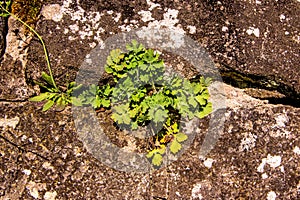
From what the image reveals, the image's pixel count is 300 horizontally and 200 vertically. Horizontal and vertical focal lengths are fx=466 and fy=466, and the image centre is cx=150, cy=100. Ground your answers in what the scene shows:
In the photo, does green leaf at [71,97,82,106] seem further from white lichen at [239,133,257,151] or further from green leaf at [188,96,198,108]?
white lichen at [239,133,257,151]

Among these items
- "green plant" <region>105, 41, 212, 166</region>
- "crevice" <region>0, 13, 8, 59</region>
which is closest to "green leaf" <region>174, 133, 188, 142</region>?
"green plant" <region>105, 41, 212, 166</region>

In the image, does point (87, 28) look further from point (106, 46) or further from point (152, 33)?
point (152, 33)

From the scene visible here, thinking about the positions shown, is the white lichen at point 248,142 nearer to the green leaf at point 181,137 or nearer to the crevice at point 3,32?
the green leaf at point 181,137

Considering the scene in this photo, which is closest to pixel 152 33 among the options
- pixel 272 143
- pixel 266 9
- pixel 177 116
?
pixel 177 116

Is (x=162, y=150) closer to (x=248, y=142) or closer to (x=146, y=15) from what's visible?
(x=248, y=142)

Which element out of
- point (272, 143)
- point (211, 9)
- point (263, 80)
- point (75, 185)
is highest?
point (211, 9)

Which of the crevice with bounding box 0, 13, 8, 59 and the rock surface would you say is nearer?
the rock surface
